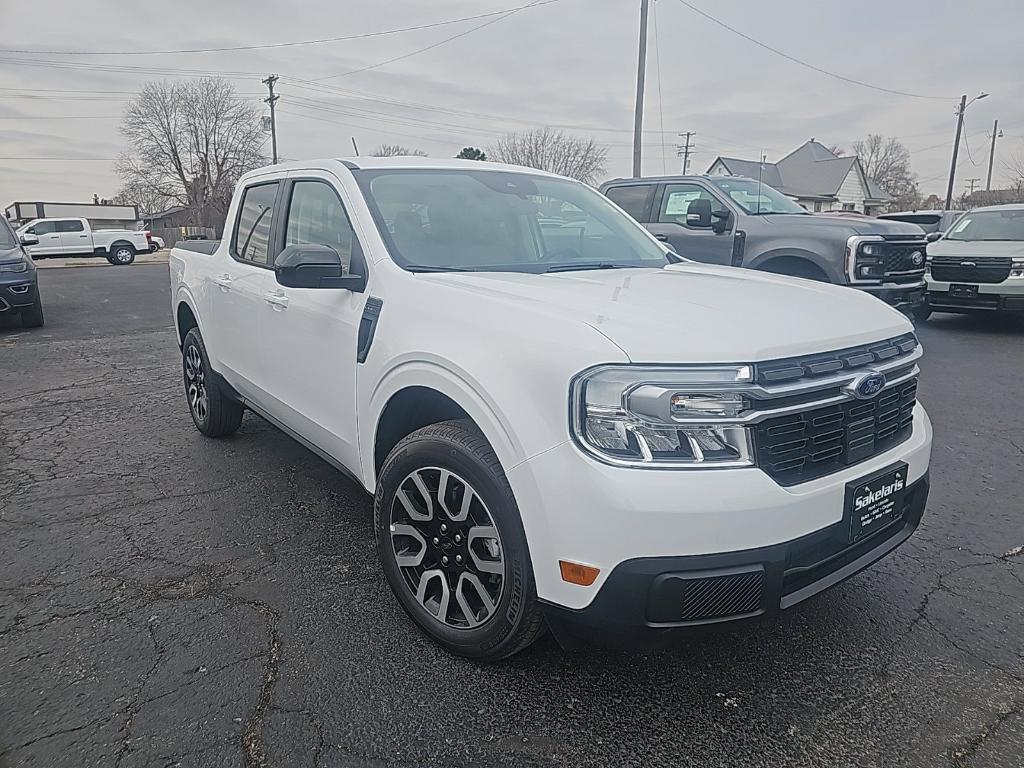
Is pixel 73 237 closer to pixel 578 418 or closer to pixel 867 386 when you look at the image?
pixel 578 418

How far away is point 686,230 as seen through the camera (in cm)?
849

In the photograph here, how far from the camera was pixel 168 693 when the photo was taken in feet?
7.73

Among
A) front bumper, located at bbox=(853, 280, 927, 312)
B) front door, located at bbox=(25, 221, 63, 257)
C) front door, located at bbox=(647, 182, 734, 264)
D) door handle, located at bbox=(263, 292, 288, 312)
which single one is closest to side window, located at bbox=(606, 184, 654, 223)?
front door, located at bbox=(647, 182, 734, 264)

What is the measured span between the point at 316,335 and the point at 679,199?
6551 mm

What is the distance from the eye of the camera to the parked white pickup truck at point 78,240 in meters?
28.4

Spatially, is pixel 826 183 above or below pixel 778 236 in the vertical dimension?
above

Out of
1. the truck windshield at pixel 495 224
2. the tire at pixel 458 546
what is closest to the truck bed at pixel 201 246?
the truck windshield at pixel 495 224

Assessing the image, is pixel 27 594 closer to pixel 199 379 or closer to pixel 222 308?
pixel 222 308

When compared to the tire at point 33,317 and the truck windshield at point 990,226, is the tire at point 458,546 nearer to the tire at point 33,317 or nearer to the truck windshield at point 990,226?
the tire at point 33,317

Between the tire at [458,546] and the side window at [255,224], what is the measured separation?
76.6 inches

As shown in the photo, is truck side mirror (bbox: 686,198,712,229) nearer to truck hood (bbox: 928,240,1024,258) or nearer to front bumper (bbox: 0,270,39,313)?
truck hood (bbox: 928,240,1024,258)

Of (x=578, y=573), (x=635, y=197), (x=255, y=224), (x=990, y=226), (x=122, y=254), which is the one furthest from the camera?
(x=122, y=254)

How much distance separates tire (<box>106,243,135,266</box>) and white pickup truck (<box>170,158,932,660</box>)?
29932 mm

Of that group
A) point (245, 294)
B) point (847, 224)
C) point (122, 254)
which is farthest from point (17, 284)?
point (122, 254)
